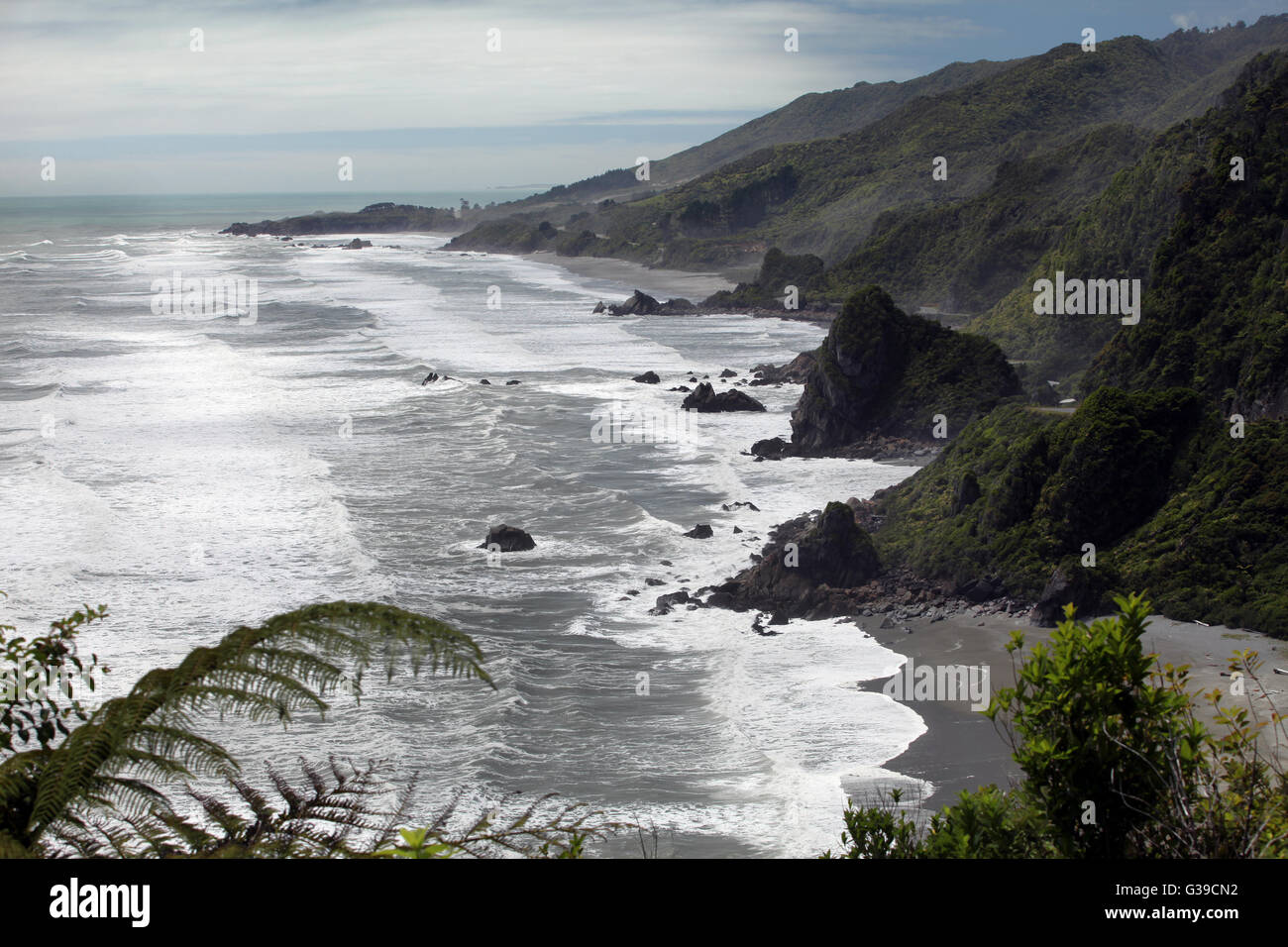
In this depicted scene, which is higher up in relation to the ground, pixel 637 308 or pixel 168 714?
pixel 637 308

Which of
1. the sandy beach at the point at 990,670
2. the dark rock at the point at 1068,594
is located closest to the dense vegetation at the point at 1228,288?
the dark rock at the point at 1068,594

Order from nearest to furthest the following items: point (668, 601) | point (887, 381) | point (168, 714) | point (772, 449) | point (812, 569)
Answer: point (168, 714) < point (668, 601) < point (812, 569) < point (772, 449) < point (887, 381)

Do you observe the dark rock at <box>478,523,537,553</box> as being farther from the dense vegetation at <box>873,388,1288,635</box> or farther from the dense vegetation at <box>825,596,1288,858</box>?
the dense vegetation at <box>825,596,1288,858</box>

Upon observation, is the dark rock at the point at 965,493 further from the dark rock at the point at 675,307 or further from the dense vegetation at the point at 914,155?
the dense vegetation at the point at 914,155

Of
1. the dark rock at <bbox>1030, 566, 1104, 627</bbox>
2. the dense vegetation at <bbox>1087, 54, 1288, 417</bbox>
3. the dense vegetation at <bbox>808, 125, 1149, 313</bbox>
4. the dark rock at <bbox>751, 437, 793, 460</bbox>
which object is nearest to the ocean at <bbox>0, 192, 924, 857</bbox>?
the dark rock at <bbox>751, 437, 793, 460</bbox>

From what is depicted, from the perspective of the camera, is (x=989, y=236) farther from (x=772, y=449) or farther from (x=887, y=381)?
(x=772, y=449)

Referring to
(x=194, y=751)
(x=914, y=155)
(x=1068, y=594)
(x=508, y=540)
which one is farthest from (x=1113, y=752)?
(x=914, y=155)
